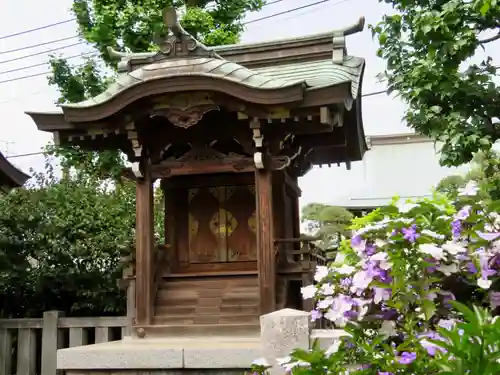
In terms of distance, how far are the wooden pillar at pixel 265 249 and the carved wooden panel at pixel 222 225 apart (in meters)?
1.35

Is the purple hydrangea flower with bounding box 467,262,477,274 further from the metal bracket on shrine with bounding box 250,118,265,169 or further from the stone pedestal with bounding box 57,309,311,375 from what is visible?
the metal bracket on shrine with bounding box 250,118,265,169

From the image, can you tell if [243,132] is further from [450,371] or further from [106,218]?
[450,371]

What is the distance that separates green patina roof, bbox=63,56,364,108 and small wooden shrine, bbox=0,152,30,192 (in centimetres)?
395

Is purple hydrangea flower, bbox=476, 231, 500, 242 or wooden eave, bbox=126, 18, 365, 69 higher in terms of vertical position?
wooden eave, bbox=126, 18, 365, 69

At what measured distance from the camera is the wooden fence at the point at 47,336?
29.6 feet

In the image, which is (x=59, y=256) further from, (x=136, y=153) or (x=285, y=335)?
(x=285, y=335)

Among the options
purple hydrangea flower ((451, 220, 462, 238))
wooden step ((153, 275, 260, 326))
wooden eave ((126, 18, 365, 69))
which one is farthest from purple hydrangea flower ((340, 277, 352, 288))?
wooden eave ((126, 18, 365, 69))

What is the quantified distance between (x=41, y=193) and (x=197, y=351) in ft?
24.9

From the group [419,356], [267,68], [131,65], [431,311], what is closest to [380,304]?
[431,311]

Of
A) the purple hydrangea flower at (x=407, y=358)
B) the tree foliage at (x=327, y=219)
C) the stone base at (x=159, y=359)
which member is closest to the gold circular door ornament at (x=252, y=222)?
the stone base at (x=159, y=359)

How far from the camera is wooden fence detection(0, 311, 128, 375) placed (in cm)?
902

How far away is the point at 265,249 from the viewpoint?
7328 mm

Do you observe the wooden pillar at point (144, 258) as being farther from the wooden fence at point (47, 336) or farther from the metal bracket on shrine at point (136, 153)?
the wooden fence at point (47, 336)

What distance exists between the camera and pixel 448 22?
21.2 ft
